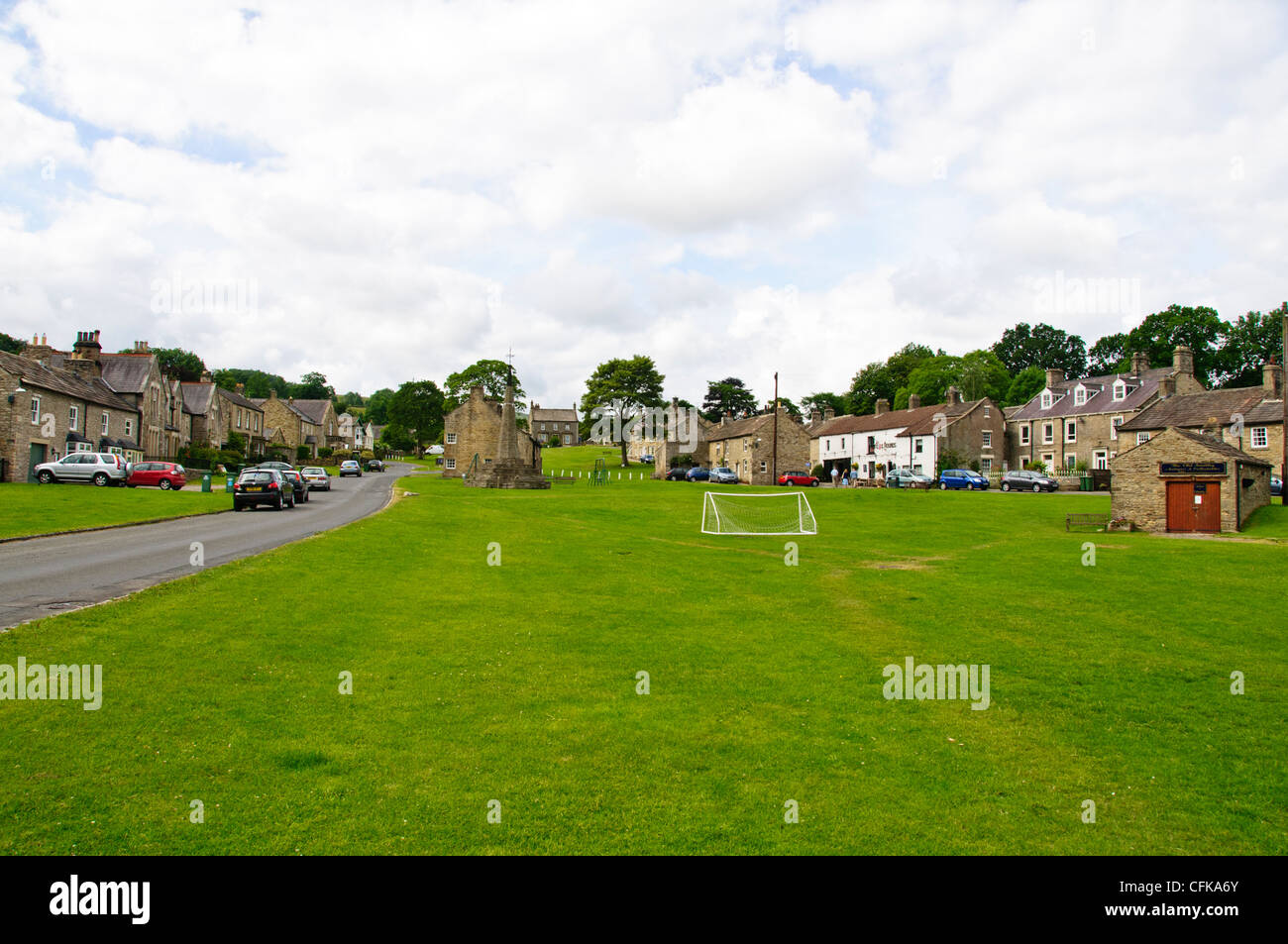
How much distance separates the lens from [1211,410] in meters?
57.3

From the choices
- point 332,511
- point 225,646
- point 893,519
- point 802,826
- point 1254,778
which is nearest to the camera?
point 802,826

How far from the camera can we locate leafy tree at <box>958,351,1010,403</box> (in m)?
108

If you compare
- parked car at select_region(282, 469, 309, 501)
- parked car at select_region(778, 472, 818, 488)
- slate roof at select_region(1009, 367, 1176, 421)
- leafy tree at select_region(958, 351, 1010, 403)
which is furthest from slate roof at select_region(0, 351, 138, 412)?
leafy tree at select_region(958, 351, 1010, 403)

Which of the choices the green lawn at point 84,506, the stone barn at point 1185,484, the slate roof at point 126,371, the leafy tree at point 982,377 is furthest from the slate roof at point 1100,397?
the slate roof at point 126,371

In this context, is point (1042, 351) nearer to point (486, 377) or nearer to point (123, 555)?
point (486, 377)

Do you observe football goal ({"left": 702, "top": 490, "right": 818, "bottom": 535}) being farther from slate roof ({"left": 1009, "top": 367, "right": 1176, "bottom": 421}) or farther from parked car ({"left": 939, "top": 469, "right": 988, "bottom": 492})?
slate roof ({"left": 1009, "top": 367, "right": 1176, "bottom": 421})

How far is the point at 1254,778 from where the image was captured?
785 cm

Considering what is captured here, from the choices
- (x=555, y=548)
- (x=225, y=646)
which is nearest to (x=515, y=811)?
(x=225, y=646)

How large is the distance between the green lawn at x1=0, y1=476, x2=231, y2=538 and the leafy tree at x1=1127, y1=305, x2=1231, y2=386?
391 ft

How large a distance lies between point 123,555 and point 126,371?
5888 cm

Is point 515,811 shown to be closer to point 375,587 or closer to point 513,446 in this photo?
point 375,587

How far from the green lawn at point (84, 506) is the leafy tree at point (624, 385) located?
64.4 m

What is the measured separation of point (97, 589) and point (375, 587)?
5.17 m

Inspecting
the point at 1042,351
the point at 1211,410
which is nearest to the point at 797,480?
the point at 1211,410
